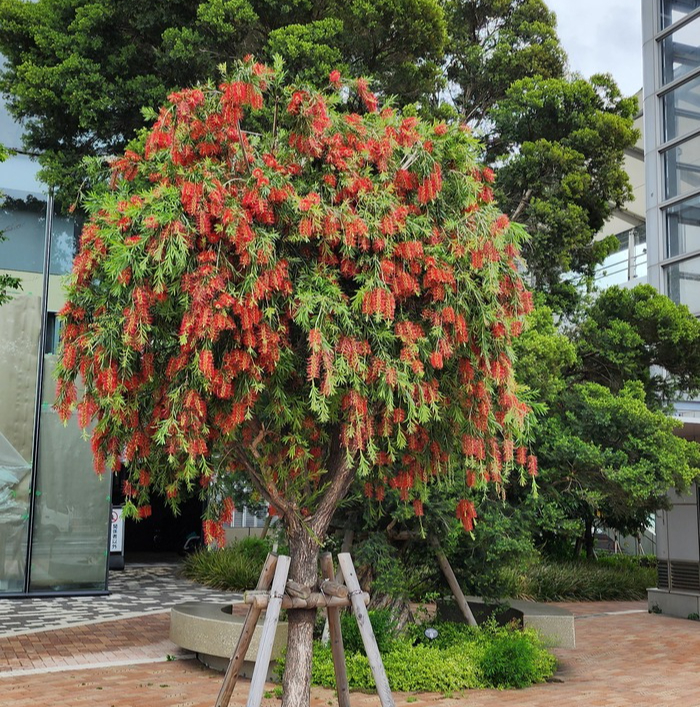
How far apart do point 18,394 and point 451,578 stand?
820 cm

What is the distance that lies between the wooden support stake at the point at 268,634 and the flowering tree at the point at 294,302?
0.42 m

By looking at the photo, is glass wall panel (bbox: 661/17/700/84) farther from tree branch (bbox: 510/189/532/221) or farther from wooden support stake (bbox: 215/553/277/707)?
wooden support stake (bbox: 215/553/277/707)

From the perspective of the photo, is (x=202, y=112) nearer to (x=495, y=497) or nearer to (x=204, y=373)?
(x=204, y=373)

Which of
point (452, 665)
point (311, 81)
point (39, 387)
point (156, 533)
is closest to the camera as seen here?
point (452, 665)

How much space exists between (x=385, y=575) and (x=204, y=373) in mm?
4165

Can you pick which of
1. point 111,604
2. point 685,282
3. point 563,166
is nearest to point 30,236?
point 111,604

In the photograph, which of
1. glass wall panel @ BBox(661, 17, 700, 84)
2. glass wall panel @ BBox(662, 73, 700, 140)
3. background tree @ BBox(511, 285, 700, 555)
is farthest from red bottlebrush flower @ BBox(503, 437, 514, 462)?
glass wall panel @ BBox(661, 17, 700, 84)

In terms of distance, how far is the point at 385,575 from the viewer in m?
8.04

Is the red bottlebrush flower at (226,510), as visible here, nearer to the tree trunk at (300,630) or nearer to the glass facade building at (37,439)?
the tree trunk at (300,630)

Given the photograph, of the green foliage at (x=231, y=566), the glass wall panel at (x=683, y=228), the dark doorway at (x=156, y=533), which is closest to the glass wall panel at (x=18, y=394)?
the green foliage at (x=231, y=566)

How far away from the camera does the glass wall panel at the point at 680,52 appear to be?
58.1 feet

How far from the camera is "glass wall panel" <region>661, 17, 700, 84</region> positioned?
698 inches

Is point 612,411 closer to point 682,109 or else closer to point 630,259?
point 682,109

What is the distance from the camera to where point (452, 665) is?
7680 mm
